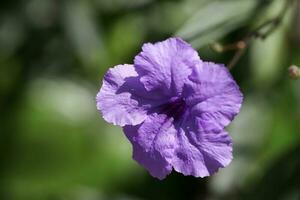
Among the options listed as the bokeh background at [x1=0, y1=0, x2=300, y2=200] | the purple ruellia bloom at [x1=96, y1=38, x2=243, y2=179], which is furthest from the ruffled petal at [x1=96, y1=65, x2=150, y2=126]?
the bokeh background at [x1=0, y1=0, x2=300, y2=200]

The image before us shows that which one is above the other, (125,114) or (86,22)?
(86,22)

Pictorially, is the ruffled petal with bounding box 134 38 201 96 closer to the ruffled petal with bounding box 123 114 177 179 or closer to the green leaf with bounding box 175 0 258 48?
the ruffled petal with bounding box 123 114 177 179

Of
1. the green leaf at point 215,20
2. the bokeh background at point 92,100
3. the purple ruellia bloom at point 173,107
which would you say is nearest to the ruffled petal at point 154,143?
the purple ruellia bloom at point 173,107

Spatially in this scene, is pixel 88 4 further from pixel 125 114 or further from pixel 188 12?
pixel 125 114

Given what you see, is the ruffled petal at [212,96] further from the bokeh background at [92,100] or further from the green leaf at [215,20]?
the bokeh background at [92,100]

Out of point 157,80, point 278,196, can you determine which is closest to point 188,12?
point 278,196

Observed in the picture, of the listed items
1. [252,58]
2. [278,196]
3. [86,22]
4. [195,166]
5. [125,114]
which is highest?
[86,22]
